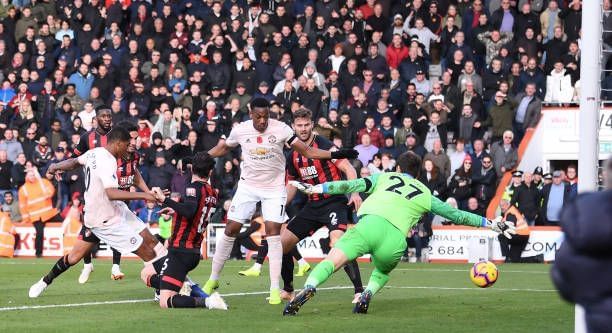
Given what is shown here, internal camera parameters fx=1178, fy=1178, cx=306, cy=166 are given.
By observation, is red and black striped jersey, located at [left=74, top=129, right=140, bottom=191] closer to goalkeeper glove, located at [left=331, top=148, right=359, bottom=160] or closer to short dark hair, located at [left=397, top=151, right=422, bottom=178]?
goalkeeper glove, located at [left=331, top=148, right=359, bottom=160]

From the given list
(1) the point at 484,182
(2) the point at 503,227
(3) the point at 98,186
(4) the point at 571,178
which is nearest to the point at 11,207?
(1) the point at 484,182

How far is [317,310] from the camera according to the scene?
1312 centimetres

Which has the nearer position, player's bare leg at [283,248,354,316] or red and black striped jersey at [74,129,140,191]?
player's bare leg at [283,248,354,316]

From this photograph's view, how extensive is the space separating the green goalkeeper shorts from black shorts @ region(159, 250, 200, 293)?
1.90 meters

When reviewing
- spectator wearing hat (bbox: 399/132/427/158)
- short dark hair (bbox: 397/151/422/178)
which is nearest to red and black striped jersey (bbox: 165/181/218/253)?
short dark hair (bbox: 397/151/422/178)

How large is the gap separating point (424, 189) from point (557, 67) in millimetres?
14928

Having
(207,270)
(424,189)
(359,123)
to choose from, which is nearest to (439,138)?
(359,123)

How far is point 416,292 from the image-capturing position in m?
16.1

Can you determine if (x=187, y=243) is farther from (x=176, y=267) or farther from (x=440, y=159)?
(x=440, y=159)

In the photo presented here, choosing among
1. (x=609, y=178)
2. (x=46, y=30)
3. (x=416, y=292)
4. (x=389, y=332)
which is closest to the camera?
Result: (x=609, y=178)

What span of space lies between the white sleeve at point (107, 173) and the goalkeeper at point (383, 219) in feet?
9.47

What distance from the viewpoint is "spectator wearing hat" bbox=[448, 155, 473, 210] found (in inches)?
1021

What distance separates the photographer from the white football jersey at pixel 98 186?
45.6 feet

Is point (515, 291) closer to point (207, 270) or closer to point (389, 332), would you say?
point (389, 332)
